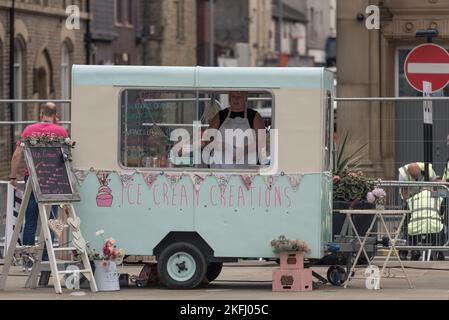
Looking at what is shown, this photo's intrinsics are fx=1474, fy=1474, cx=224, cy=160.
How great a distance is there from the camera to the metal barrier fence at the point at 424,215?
1839 centimetres

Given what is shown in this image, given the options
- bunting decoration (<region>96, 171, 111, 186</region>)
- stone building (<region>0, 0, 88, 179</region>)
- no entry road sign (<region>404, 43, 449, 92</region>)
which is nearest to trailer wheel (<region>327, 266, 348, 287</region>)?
bunting decoration (<region>96, 171, 111, 186</region>)

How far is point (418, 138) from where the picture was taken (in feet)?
62.5

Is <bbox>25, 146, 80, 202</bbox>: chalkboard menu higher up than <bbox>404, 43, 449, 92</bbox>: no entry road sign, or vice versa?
<bbox>404, 43, 449, 92</bbox>: no entry road sign

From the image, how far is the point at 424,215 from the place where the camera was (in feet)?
60.4

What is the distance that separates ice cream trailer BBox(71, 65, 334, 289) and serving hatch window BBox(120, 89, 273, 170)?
0.01 m

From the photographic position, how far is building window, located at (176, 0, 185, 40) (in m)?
61.1

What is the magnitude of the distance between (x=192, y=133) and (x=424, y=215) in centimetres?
441

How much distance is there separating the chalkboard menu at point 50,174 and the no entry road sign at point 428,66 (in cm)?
588

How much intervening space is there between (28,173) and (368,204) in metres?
3.83

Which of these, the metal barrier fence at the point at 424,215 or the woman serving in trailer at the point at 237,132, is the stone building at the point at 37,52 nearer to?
the metal barrier fence at the point at 424,215

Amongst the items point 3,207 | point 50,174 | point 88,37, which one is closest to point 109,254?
point 50,174

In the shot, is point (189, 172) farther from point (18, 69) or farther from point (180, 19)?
point (180, 19)

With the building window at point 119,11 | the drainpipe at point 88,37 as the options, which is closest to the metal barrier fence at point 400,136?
the drainpipe at point 88,37

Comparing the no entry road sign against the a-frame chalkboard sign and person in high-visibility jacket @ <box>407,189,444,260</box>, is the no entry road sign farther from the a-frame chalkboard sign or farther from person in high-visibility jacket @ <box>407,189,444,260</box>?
the a-frame chalkboard sign
